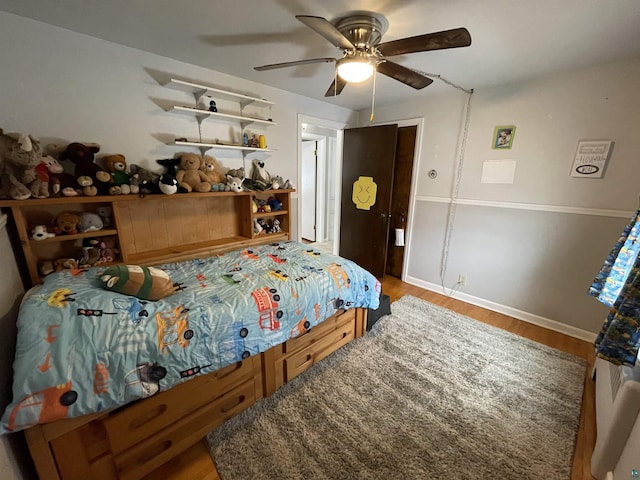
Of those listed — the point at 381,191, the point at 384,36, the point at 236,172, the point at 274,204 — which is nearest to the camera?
the point at 384,36

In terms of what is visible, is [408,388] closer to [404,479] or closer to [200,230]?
[404,479]

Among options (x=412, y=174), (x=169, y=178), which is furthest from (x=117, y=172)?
(x=412, y=174)

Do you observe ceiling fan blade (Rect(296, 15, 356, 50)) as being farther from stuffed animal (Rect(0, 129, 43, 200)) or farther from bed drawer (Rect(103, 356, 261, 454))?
bed drawer (Rect(103, 356, 261, 454))

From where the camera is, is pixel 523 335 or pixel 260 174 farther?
pixel 260 174

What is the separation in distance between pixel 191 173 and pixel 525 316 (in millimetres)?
3497

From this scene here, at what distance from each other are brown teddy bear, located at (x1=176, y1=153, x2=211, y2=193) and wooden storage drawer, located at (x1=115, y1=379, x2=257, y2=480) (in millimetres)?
1591

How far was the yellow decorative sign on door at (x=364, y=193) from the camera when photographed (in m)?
3.47

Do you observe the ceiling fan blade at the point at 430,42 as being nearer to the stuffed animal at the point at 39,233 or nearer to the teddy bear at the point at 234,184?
the teddy bear at the point at 234,184

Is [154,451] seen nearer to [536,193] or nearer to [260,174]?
[260,174]

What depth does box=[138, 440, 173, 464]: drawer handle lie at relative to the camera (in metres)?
1.24

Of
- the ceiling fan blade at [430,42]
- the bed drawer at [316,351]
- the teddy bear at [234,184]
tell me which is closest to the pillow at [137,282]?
the bed drawer at [316,351]

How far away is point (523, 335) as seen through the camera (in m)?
2.44

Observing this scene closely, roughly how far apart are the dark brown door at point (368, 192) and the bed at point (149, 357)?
1.72 metres

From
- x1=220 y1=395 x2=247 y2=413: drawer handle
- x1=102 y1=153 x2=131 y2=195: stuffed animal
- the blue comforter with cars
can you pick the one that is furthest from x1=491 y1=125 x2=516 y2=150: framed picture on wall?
x1=102 y1=153 x2=131 y2=195: stuffed animal
